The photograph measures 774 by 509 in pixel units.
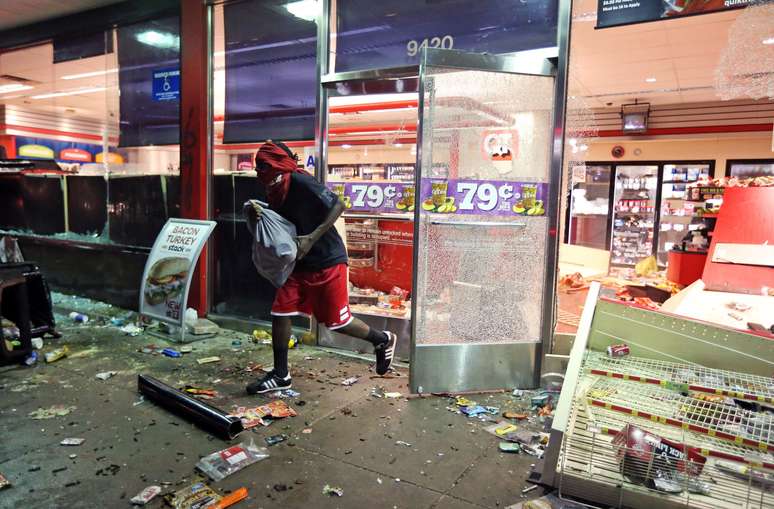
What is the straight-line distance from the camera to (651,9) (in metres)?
3.94

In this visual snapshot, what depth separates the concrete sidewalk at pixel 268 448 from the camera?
2.38 metres

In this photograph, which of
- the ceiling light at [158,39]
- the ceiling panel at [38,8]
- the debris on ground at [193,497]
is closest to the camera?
the debris on ground at [193,497]

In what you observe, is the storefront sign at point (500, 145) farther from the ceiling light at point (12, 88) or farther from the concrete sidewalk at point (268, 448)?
the ceiling light at point (12, 88)

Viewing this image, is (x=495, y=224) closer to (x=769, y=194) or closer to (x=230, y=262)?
(x=230, y=262)

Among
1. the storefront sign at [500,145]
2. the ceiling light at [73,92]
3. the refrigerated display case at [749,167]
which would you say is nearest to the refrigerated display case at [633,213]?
the refrigerated display case at [749,167]

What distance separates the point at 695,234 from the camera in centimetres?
722

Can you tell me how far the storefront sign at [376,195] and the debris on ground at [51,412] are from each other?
2556mm

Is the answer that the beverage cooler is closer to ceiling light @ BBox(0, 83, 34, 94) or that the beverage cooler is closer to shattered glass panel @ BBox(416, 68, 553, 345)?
shattered glass panel @ BBox(416, 68, 553, 345)

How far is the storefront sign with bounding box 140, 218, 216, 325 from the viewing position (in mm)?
4637

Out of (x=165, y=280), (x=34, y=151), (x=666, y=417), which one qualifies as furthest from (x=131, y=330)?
(x=34, y=151)

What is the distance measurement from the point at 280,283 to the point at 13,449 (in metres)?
1.69

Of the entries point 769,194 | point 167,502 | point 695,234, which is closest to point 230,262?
point 167,502

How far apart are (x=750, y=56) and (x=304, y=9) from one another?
3.88 meters

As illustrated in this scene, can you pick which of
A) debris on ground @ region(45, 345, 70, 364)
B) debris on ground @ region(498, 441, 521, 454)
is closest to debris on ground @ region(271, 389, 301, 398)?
debris on ground @ region(498, 441, 521, 454)
